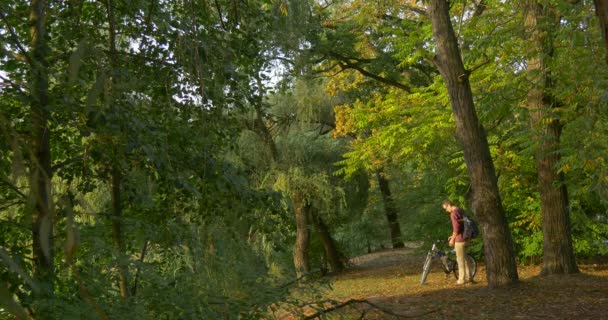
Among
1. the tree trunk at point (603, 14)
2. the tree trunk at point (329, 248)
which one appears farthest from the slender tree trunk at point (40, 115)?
the tree trunk at point (329, 248)

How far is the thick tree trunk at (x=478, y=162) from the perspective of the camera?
1011 cm

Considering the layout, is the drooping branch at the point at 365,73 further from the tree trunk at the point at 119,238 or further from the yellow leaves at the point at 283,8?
the tree trunk at the point at 119,238

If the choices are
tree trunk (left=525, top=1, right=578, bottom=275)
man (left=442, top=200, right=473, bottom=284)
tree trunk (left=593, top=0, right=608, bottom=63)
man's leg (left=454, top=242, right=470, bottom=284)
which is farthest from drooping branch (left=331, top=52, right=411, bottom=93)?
tree trunk (left=593, top=0, right=608, bottom=63)

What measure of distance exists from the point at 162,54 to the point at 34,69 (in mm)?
1403

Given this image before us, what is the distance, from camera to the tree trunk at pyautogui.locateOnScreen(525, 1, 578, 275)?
11352 millimetres

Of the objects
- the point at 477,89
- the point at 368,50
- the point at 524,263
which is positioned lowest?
the point at 524,263

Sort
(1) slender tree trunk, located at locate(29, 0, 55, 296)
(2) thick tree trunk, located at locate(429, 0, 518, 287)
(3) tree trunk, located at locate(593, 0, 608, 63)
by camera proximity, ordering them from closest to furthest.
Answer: (3) tree trunk, located at locate(593, 0, 608, 63) → (1) slender tree trunk, located at locate(29, 0, 55, 296) → (2) thick tree trunk, located at locate(429, 0, 518, 287)

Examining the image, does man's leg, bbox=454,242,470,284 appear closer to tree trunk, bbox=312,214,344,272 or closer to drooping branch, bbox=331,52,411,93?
drooping branch, bbox=331,52,411,93

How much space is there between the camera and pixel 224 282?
4.46 m

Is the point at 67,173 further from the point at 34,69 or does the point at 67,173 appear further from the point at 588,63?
the point at 588,63

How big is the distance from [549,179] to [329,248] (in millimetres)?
9719

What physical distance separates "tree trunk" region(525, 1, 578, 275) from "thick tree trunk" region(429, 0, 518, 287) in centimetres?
143

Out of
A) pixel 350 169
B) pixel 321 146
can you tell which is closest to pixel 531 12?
pixel 350 169

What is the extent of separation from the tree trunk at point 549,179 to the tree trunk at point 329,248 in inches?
358
